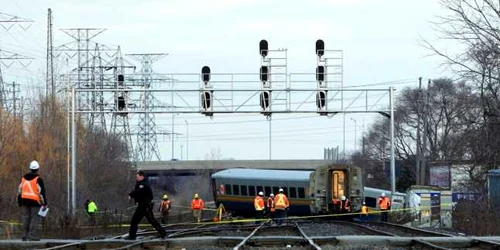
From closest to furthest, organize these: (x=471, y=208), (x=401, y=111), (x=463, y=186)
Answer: (x=471, y=208) → (x=463, y=186) → (x=401, y=111)

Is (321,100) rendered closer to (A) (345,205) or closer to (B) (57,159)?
(A) (345,205)

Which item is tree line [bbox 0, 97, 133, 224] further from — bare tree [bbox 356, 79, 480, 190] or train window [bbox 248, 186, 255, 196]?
bare tree [bbox 356, 79, 480, 190]

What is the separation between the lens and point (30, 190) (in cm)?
1684

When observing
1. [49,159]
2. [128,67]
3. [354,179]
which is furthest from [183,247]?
[128,67]

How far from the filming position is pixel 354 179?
4166 cm

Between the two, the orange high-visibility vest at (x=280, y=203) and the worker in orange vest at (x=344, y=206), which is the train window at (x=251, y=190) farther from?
the orange high-visibility vest at (x=280, y=203)

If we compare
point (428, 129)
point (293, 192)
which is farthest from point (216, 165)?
point (293, 192)

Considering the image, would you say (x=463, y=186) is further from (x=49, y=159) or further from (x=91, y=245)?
(x=91, y=245)

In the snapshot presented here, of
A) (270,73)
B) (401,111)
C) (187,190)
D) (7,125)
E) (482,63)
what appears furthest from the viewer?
(187,190)

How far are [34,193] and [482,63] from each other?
78.7ft

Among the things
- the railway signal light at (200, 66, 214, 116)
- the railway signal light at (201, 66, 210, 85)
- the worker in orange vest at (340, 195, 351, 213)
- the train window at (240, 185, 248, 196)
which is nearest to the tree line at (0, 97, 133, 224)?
the railway signal light at (200, 66, 214, 116)

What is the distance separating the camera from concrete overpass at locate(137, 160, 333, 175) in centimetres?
9500

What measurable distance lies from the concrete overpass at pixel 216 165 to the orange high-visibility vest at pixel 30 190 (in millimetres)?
75442

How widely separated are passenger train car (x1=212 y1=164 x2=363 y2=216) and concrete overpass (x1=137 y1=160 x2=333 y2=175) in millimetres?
43445
